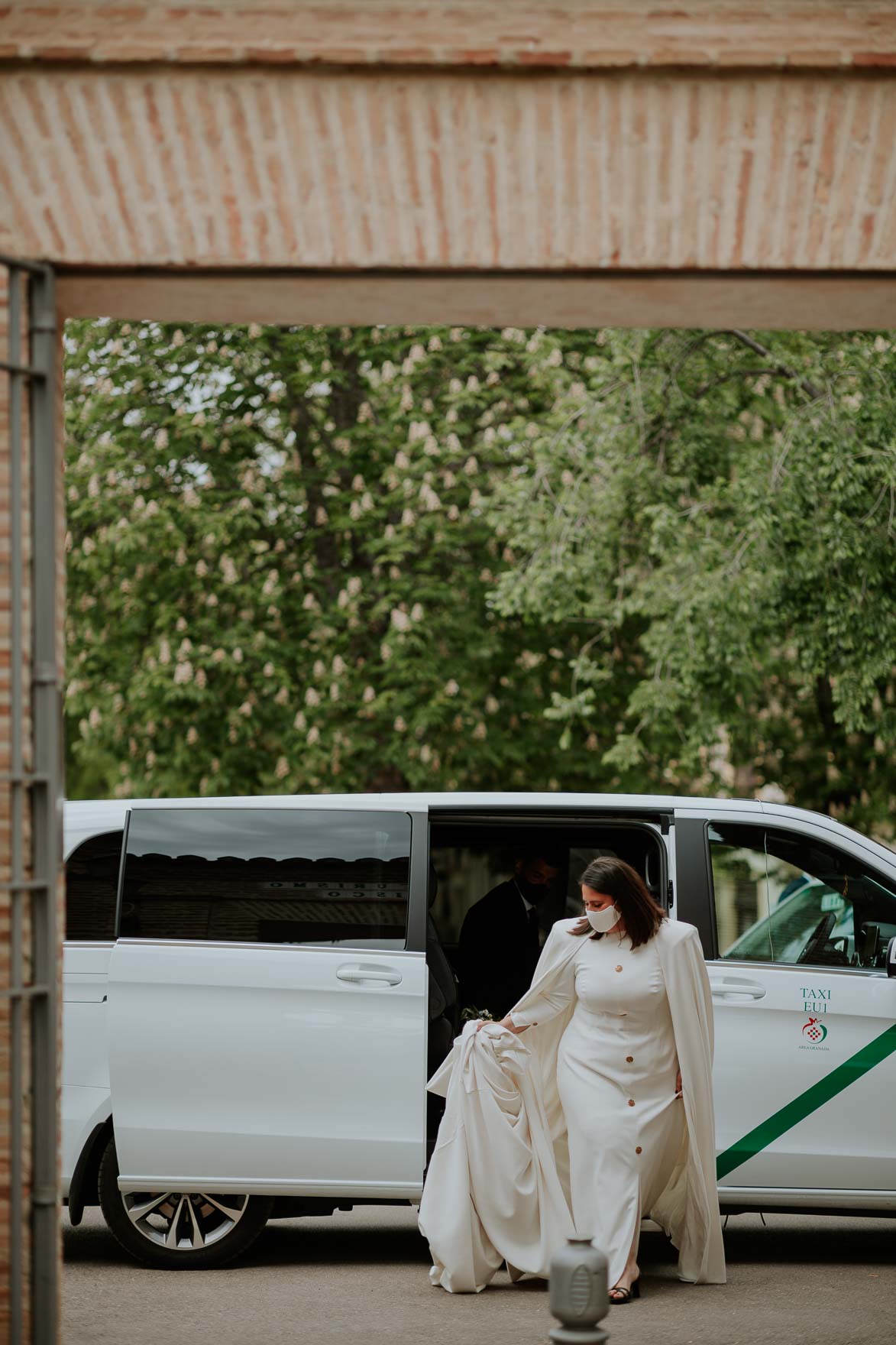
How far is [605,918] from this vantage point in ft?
21.9

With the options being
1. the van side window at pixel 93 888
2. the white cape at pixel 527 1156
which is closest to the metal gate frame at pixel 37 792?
the white cape at pixel 527 1156

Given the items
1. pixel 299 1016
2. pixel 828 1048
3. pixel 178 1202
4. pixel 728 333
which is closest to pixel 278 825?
pixel 299 1016

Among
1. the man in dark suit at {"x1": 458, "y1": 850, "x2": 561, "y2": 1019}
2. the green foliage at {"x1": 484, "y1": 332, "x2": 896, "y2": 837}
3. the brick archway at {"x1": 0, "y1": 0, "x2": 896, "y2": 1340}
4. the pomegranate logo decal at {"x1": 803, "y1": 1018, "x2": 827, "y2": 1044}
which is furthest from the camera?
the green foliage at {"x1": 484, "y1": 332, "x2": 896, "y2": 837}

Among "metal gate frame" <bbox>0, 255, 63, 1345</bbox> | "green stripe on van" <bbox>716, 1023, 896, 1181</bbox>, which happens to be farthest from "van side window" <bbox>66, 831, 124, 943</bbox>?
"green stripe on van" <bbox>716, 1023, 896, 1181</bbox>

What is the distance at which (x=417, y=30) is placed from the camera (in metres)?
4.60

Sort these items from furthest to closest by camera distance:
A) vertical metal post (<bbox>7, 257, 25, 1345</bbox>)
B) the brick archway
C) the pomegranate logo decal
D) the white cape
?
1. the pomegranate logo decal
2. the white cape
3. the brick archway
4. vertical metal post (<bbox>7, 257, 25, 1345</bbox>)

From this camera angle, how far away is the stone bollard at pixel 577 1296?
399cm

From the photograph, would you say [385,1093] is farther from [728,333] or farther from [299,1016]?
[728,333]

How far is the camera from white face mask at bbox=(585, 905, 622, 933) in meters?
6.68

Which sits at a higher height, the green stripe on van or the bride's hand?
the bride's hand

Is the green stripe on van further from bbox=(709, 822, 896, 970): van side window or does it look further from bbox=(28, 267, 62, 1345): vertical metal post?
bbox=(28, 267, 62, 1345): vertical metal post

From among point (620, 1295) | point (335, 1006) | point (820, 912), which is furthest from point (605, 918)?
point (620, 1295)

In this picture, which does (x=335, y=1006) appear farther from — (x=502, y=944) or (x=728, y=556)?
(x=728, y=556)

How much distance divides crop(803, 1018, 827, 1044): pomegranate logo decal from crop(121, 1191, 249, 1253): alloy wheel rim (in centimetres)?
268
